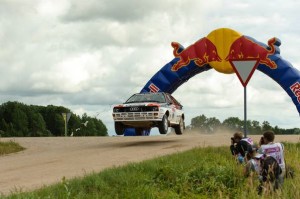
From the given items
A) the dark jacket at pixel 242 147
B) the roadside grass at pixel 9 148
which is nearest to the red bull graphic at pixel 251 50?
the roadside grass at pixel 9 148

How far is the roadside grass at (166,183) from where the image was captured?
9.03 metres

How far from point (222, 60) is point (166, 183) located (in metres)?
16.9

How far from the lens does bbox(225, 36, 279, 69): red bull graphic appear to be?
84.5 ft

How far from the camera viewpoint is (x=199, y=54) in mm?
27297

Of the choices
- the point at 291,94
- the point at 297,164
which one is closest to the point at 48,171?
the point at 297,164

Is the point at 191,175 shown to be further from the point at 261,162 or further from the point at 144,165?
the point at 261,162

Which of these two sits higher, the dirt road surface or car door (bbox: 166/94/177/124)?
car door (bbox: 166/94/177/124)

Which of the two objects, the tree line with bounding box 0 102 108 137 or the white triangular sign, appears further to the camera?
the tree line with bounding box 0 102 108 137

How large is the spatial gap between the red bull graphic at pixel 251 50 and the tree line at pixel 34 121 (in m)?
48.0

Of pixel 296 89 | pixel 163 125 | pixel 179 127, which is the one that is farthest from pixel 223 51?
pixel 163 125

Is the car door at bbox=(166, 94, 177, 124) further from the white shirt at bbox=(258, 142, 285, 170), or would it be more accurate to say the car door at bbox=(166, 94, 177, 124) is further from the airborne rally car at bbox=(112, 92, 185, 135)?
the white shirt at bbox=(258, 142, 285, 170)

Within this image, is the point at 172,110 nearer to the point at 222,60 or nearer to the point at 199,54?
the point at 222,60

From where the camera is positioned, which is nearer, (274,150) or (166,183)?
(274,150)

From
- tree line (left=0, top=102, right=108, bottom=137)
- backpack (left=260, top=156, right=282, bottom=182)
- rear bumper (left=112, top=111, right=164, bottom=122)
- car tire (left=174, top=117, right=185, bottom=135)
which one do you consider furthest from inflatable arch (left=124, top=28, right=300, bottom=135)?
tree line (left=0, top=102, right=108, bottom=137)
